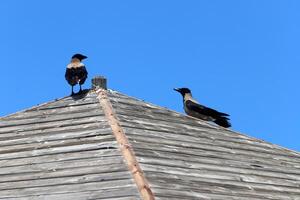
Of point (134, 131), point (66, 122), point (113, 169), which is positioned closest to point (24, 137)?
point (66, 122)

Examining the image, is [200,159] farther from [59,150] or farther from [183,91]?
[183,91]

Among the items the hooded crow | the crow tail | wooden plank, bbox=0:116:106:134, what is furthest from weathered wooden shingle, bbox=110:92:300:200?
the crow tail

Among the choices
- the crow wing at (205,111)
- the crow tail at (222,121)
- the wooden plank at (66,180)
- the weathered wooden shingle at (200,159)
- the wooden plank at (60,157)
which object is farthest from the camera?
the crow wing at (205,111)

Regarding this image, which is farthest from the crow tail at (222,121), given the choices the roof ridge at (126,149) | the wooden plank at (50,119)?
the wooden plank at (50,119)

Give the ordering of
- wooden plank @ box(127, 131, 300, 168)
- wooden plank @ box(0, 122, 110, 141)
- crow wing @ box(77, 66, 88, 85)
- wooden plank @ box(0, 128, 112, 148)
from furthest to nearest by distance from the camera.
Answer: crow wing @ box(77, 66, 88, 85) → wooden plank @ box(0, 122, 110, 141) → wooden plank @ box(127, 131, 300, 168) → wooden plank @ box(0, 128, 112, 148)

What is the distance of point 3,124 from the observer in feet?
33.2

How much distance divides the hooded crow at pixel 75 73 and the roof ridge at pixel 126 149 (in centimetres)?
166

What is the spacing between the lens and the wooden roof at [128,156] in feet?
24.3

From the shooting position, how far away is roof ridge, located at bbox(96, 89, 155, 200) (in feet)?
23.0

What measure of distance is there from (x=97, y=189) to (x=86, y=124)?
7.18 feet

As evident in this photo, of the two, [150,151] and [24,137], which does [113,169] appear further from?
[24,137]

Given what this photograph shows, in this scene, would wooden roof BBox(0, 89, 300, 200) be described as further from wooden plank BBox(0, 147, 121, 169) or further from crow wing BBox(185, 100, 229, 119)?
crow wing BBox(185, 100, 229, 119)

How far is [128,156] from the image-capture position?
7.86m

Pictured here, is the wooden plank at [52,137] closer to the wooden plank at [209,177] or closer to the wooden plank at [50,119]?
the wooden plank at [50,119]
